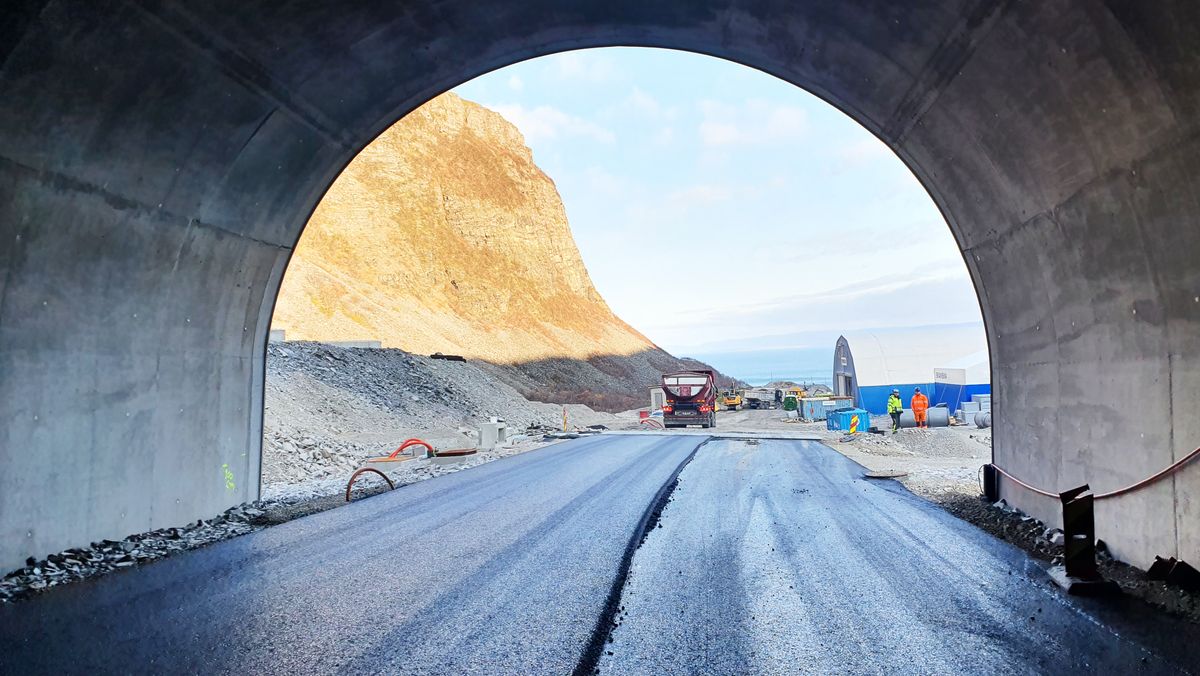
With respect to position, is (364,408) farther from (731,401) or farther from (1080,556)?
(731,401)

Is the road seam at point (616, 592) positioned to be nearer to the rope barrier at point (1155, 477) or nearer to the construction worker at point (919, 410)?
the rope barrier at point (1155, 477)

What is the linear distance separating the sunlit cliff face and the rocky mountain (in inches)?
4.4

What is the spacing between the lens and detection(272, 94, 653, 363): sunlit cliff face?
4522 centimetres

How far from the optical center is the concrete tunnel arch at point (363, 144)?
4969 millimetres

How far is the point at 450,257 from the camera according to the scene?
5831cm

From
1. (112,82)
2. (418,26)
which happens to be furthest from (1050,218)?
(112,82)

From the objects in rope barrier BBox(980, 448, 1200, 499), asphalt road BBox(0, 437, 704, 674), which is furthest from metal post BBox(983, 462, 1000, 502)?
asphalt road BBox(0, 437, 704, 674)

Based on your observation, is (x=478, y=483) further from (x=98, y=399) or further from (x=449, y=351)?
(x=449, y=351)

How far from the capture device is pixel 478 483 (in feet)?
37.1

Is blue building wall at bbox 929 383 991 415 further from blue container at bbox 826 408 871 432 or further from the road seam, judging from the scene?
the road seam

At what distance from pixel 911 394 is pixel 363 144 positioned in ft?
98.0

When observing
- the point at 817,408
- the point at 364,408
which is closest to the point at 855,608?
the point at 364,408

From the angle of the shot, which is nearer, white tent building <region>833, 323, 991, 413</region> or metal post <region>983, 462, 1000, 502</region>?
metal post <region>983, 462, 1000, 502</region>

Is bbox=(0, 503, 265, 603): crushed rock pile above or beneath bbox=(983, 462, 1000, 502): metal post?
beneath
